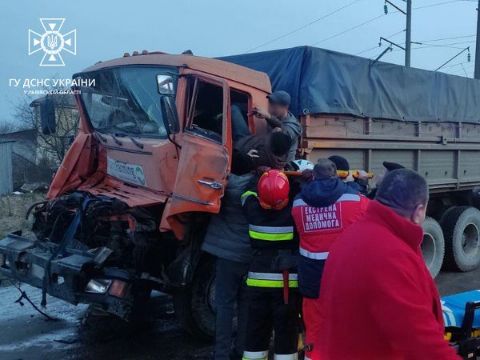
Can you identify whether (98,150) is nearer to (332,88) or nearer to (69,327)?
(69,327)

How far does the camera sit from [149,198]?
4641 mm

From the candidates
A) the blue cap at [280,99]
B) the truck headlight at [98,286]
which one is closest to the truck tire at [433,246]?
the blue cap at [280,99]

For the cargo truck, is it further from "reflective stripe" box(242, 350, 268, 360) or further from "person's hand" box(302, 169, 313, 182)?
"reflective stripe" box(242, 350, 268, 360)

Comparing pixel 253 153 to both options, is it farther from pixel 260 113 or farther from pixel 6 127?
pixel 6 127

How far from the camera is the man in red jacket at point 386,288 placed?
1891 millimetres

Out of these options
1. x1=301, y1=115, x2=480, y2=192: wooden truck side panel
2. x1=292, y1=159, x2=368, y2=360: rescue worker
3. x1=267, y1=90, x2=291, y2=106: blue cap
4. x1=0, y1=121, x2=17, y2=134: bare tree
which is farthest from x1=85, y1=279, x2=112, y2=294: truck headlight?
x1=0, y1=121, x2=17, y2=134: bare tree

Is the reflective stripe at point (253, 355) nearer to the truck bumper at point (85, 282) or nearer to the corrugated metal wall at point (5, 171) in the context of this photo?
the truck bumper at point (85, 282)

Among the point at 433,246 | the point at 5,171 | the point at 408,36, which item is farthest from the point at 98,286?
the point at 408,36

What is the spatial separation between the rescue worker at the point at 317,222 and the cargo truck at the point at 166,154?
0.94 metres

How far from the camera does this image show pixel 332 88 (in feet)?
18.5

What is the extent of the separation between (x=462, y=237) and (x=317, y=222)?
17.1 feet

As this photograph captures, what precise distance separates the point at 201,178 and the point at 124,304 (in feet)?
3.96

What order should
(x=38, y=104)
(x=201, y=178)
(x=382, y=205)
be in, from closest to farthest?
1. (x=382, y=205)
2. (x=201, y=178)
3. (x=38, y=104)

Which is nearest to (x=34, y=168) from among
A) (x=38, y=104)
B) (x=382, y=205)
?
(x=38, y=104)
